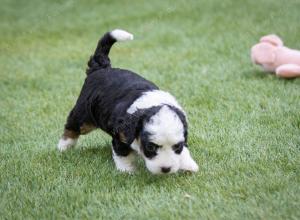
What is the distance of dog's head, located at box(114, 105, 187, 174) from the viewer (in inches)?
149

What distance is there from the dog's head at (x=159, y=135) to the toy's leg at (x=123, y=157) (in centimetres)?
25

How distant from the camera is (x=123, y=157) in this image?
14.1ft

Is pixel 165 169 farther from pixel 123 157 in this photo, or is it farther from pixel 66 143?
pixel 66 143

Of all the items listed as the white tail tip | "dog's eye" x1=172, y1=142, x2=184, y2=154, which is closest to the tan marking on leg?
the white tail tip

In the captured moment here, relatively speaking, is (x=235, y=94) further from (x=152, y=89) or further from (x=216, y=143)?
(x=152, y=89)

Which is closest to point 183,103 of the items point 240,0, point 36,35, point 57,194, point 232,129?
point 232,129

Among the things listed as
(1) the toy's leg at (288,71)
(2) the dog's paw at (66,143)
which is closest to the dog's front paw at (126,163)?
(2) the dog's paw at (66,143)

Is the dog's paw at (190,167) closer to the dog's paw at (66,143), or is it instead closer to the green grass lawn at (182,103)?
the green grass lawn at (182,103)

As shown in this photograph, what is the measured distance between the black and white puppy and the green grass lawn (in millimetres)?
187

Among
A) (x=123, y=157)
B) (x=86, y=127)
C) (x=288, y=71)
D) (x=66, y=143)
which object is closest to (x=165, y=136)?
(x=123, y=157)

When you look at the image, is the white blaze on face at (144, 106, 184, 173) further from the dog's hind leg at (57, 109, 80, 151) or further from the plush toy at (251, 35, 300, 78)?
the plush toy at (251, 35, 300, 78)

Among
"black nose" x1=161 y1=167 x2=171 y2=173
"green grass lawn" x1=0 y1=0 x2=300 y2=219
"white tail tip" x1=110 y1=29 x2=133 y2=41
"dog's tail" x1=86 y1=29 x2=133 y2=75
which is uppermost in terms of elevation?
"white tail tip" x1=110 y1=29 x2=133 y2=41

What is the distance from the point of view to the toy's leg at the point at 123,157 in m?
4.25

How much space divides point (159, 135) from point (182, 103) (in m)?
2.62
